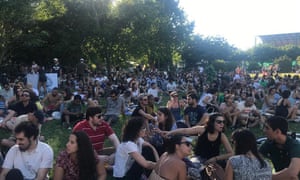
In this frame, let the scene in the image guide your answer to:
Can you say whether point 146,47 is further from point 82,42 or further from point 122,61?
Answer: point 82,42

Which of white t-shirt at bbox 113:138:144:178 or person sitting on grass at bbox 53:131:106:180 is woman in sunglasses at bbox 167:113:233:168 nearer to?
white t-shirt at bbox 113:138:144:178

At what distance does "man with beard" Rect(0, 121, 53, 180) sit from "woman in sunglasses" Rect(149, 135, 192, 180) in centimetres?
142

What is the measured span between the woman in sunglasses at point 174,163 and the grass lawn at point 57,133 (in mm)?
4257

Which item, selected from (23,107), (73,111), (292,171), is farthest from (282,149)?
(73,111)

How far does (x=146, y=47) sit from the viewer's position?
2866 centimetres

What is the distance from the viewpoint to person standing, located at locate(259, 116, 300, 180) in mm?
4418

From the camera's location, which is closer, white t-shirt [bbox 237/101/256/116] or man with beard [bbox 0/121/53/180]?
man with beard [bbox 0/121/53/180]

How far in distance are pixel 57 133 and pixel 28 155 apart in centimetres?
553

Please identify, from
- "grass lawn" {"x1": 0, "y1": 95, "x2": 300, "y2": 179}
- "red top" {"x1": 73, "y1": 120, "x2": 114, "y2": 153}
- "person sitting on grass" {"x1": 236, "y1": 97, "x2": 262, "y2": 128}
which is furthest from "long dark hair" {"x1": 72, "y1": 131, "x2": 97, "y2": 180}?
"person sitting on grass" {"x1": 236, "y1": 97, "x2": 262, "y2": 128}

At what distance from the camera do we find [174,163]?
4.11m

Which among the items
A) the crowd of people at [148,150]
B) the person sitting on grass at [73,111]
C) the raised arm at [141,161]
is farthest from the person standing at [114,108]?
the raised arm at [141,161]

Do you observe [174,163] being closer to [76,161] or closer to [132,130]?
[76,161]

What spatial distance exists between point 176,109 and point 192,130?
3871 millimetres

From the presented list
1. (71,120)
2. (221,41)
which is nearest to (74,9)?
(71,120)
